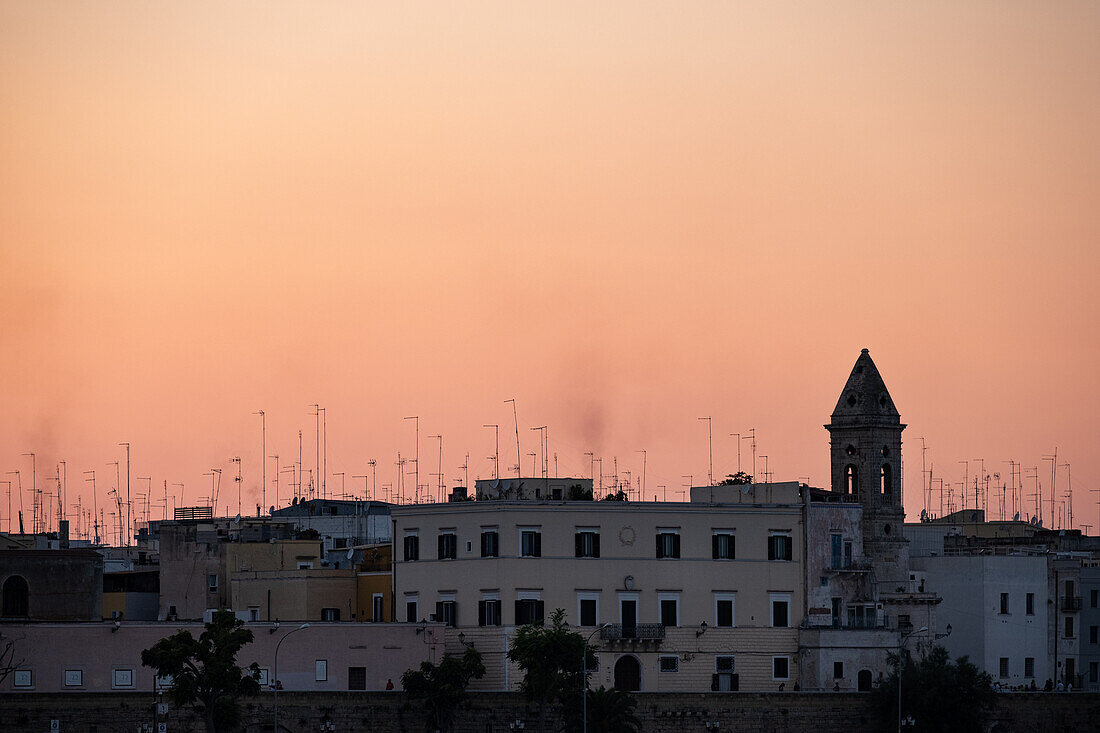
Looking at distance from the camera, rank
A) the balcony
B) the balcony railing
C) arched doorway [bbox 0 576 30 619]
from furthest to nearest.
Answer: the balcony < arched doorway [bbox 0 576 30 619] < the balcony railing

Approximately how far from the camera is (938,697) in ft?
363

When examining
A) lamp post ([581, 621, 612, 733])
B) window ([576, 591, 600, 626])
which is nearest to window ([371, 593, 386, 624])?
window ([576, 591, 600, 626])

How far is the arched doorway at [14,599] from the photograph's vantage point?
4432 inches

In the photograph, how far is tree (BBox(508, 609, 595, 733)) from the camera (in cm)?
10494

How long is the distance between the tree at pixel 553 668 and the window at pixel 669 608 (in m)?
7.41

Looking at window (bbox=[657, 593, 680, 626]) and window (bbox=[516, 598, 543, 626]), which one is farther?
window (bbox=[657, 593, 680, 626])

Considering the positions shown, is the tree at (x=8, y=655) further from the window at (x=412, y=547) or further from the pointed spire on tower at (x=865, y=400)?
the pointed spire on tower at (x=865, y=400)

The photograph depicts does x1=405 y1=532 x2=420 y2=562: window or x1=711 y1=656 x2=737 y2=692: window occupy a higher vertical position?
x1=405 y1=532 x2=420 y2=562: window

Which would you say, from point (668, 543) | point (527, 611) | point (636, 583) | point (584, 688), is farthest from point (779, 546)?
point (584, 688)

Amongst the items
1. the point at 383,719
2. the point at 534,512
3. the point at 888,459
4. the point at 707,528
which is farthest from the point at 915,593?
the point at 383,719

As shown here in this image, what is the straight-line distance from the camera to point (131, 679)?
10456 centimetres

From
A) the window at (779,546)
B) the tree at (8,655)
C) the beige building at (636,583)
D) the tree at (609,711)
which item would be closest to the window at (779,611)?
the beige building at (636,583)

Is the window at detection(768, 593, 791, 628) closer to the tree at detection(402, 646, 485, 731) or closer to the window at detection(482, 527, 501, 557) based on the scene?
the window at detection(482, 527, 501, 557)

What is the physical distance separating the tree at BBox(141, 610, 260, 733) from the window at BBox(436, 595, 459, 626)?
14191 millimetres
